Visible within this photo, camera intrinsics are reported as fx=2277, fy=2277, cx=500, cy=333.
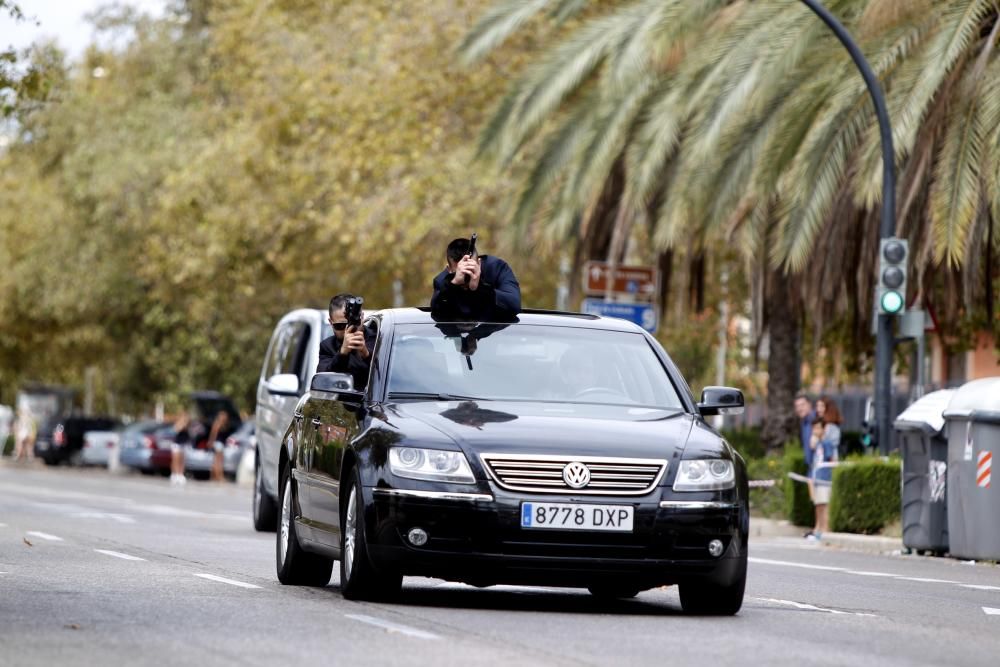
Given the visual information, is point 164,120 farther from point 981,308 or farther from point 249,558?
point 249,558

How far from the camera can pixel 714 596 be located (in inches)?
452

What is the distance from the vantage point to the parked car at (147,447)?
5597 centimetres

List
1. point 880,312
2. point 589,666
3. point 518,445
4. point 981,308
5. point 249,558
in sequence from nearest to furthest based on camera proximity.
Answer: point 589,666
point 518,445
point 249,558
point 880,312
point 981,308

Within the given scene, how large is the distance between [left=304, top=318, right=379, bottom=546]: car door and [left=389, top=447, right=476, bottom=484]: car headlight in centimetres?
61

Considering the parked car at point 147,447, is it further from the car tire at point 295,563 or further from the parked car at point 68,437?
the car tire at point 295,563

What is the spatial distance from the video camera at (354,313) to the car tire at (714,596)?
2607mm

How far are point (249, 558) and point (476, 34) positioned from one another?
50.8ft

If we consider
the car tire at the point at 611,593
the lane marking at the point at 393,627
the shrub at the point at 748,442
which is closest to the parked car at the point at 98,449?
the shrub at the point at 748,442

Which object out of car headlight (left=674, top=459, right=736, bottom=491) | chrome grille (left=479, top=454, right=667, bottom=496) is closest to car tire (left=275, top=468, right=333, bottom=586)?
chrome grille (left=479, top=454, right=667, bottom=496)

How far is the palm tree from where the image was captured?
940 inches

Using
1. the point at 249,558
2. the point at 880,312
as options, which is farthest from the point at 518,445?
the point at 880,312

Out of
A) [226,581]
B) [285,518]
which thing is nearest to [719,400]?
[285,518]

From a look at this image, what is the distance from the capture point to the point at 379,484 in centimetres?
1109

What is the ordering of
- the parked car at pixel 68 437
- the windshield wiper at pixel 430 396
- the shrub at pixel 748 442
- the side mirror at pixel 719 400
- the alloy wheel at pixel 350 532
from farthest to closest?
the parked car at pixel 68 437 → the shrub at pixel 748 442 → the side mirror at pixel 719 400 → the windshield wiper at pixel 430 396 → the alloy wheel at pixel 350 532
